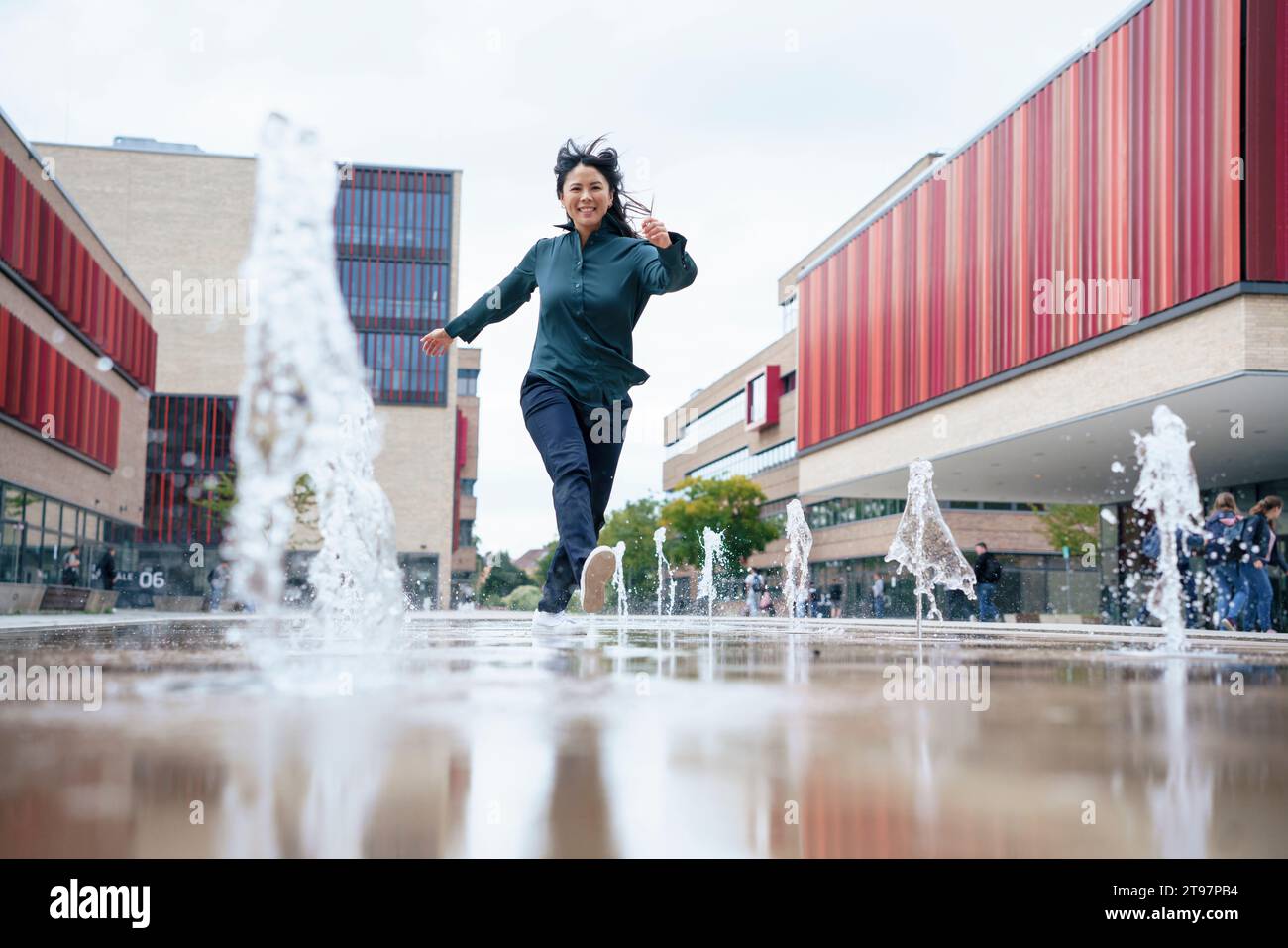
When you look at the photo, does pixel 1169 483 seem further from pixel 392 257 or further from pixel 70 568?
pixel 392 257

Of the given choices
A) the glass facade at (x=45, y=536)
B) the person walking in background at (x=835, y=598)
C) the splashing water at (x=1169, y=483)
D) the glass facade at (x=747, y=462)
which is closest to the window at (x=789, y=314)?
the glass facade at (x=747, y=462)

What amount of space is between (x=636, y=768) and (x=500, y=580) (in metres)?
84.6

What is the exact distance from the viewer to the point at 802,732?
211cm

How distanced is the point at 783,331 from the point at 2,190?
43.0 metres

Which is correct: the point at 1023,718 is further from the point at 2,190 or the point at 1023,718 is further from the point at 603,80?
the point at 2,190

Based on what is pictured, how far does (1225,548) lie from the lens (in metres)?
14.1

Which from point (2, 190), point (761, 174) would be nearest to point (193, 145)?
point (2, 190)

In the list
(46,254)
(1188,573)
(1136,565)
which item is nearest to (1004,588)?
(1136,565)

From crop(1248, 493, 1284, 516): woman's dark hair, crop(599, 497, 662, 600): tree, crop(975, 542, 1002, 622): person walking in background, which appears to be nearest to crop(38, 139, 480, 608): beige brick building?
crop(599, 497, 662, 600): tree

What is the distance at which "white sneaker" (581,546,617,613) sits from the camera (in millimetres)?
4734

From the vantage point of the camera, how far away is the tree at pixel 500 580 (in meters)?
76.8

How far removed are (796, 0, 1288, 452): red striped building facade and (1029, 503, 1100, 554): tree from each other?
49.0ft

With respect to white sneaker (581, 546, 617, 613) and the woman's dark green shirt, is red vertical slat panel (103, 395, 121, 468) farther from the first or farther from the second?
white sneaker (581, 546, 617, 613)
